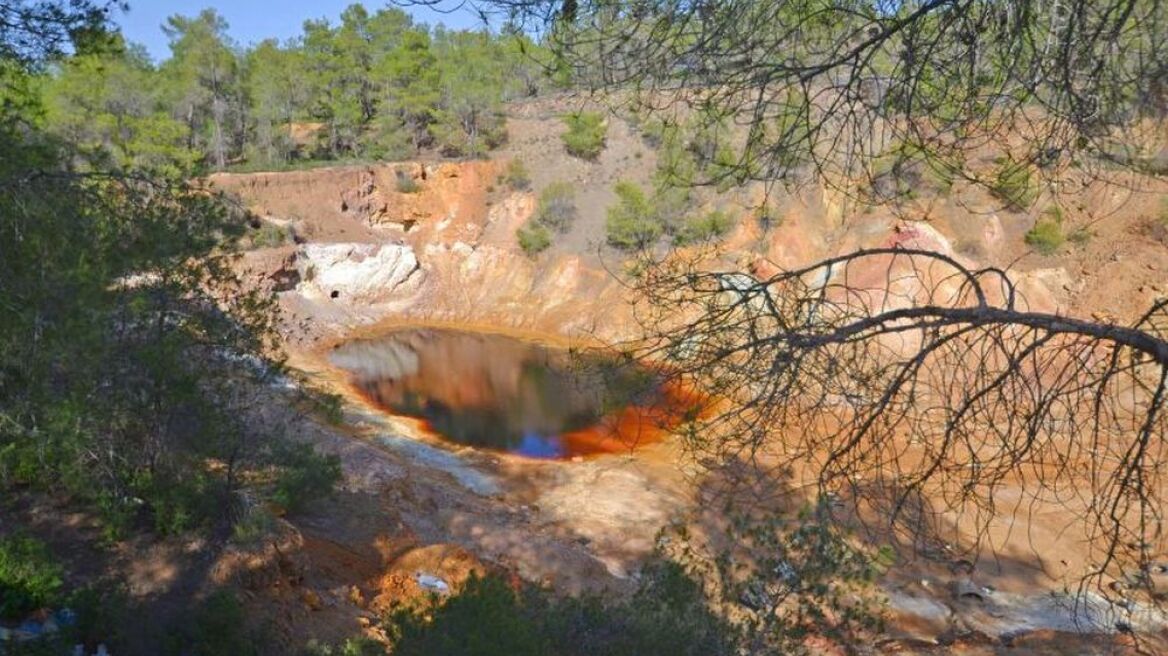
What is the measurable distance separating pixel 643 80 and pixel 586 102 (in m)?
0.64

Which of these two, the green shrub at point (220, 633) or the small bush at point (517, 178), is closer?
the green shrub at point (220, 633)

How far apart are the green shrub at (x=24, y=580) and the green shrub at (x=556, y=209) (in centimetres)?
2503

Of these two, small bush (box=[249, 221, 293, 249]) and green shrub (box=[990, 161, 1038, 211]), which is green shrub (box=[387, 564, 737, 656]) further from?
small bush (box=[249, 221, 293, 249])

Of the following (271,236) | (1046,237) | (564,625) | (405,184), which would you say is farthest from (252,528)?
(405,184)

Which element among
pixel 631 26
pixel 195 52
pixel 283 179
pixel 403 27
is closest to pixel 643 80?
pixel 631 26

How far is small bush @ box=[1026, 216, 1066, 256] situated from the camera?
73.2ft

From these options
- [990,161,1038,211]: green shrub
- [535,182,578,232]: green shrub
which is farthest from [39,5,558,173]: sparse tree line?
[990,161,1038,211]: green shrub

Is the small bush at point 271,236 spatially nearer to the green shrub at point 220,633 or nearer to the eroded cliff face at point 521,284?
the eroded cliff face at point 521,284

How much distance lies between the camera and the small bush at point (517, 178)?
3166cm

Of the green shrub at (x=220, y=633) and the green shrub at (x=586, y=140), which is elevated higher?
the green shrub at (x=586, y=140)

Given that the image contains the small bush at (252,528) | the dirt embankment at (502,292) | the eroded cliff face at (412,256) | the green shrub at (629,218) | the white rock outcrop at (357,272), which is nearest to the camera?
the small bush at (252,528)

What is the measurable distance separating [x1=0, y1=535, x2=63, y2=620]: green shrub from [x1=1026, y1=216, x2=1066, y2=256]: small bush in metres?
23.2

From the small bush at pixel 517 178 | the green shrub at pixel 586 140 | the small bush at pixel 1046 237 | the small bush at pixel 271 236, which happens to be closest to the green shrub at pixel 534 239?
the small bush at pixel 517 178

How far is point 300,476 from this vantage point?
31.1ft
